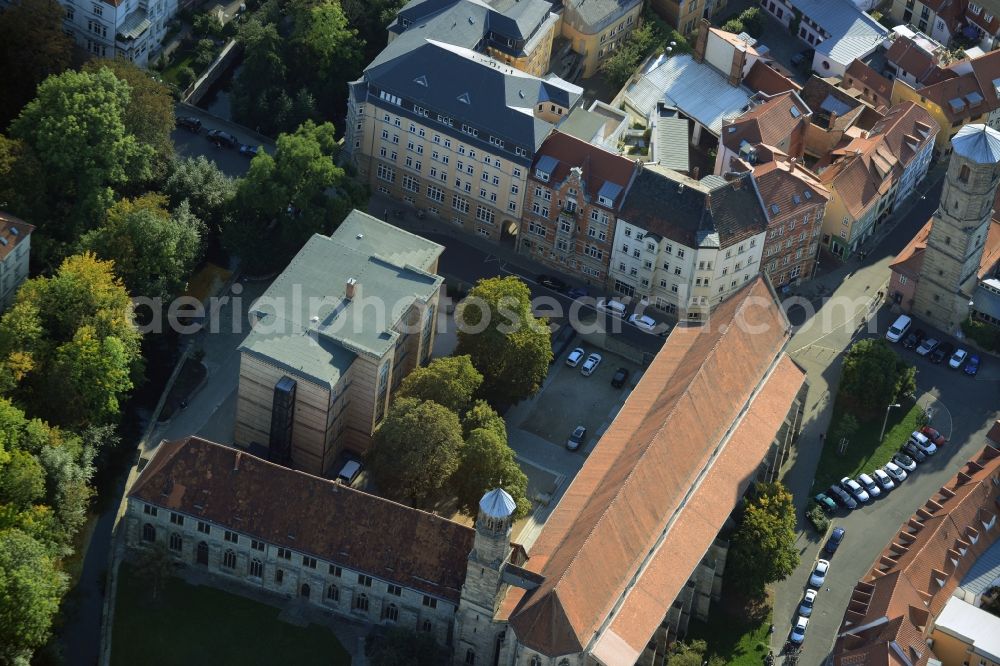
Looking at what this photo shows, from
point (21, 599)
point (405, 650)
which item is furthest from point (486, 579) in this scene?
point (21, 599)

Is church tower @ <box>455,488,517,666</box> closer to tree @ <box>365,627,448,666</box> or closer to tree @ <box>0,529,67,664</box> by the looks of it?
tree @ <box>365,627,448,666</box>

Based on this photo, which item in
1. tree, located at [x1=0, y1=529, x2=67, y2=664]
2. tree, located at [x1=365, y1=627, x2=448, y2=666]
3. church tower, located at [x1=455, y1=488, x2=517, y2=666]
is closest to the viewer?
church tower, located at [x1=455, y1=488, x2=517, y2=666]

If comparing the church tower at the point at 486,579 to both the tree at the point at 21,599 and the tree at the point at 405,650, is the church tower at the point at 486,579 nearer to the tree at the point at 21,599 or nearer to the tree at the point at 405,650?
the tree at the point at 405,650

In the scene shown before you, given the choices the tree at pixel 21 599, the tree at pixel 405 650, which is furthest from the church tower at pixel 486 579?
the tree at pixel 21 599

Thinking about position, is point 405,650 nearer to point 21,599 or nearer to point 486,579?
point 486,579

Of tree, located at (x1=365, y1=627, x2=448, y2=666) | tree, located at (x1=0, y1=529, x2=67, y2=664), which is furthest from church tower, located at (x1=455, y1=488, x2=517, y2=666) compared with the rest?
tree, located at (x1=0, y1=529, x2=67, y2=664)

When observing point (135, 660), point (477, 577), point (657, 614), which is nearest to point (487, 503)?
point (477, 577)
